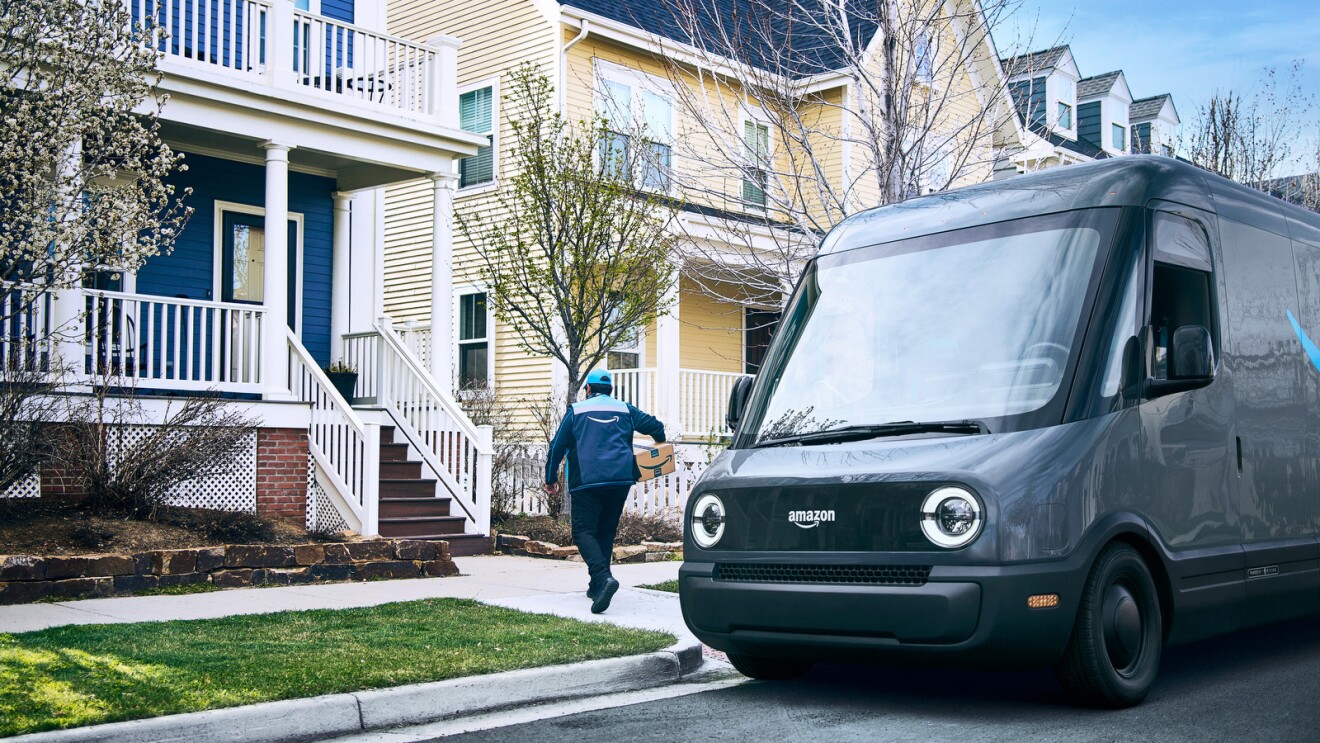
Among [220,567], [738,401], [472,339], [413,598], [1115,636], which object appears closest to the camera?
[1115,636]

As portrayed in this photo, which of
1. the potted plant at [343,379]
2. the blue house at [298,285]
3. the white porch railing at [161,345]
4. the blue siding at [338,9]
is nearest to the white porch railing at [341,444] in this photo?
the blue house at [298,285]

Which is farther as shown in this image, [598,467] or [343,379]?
[343,379]

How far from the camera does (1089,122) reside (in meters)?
31.8

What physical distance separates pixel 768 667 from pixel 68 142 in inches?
276

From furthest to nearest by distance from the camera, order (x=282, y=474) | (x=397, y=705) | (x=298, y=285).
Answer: (x=298, y=285) < (x=282, y=474) < (x=397, y=705)

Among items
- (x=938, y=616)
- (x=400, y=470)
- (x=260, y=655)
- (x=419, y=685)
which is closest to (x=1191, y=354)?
(x=938, y=616)

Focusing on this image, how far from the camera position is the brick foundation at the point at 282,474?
1336cm

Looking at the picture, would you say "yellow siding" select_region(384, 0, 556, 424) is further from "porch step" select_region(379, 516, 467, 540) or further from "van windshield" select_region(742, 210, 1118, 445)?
"van windshield" select_region(742, 210, 1118, 445)

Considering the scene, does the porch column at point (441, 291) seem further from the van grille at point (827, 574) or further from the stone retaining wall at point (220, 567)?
the van grille at point (827, 574)

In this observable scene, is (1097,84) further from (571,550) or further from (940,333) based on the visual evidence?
(940,333)

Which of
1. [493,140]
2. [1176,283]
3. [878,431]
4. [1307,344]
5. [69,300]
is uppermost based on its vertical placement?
[493,140]

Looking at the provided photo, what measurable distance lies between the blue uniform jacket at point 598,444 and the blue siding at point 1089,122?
82.1ft

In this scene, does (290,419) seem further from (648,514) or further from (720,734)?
(720,734)

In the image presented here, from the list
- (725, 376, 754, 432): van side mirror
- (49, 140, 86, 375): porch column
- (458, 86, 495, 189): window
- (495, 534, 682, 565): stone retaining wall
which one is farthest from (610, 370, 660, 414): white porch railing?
(725, 376, 754, 432): van side mirror
